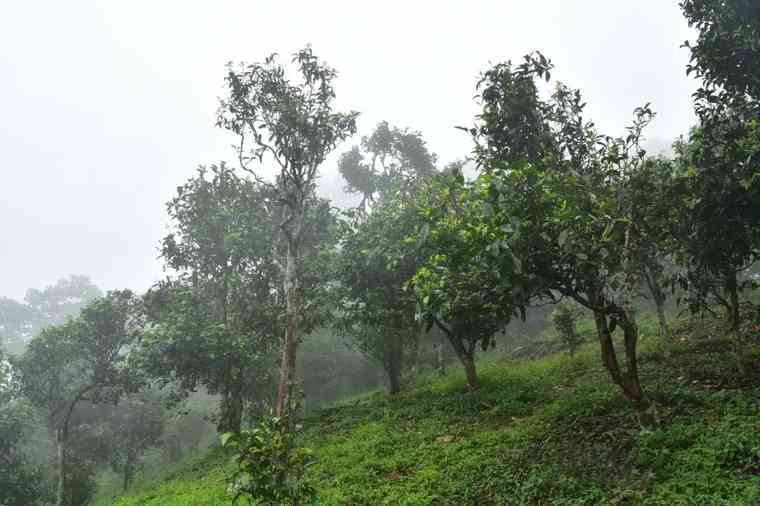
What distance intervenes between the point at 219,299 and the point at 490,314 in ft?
59.4

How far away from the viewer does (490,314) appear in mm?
10211

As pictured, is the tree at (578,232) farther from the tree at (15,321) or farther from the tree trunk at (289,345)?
the tree at (15,321)

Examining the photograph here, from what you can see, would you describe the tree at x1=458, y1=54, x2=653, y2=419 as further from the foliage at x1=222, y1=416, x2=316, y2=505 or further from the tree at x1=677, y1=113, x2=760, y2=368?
the foliage at x1=222, y1=416, x2=316, y2=505

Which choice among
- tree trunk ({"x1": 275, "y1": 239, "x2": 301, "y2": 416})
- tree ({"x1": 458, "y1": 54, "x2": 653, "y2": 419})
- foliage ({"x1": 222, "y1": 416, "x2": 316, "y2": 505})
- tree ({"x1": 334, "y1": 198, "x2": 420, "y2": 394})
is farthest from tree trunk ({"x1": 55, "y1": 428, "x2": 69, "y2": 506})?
tree ({"x1": 458, "y1": 54, "x2": 653, "y2": 419})

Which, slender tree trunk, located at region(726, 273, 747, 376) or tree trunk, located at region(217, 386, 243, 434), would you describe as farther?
tree trunk, located at region(217, 386, 243, 434)

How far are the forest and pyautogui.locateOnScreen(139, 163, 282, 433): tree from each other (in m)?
0.11

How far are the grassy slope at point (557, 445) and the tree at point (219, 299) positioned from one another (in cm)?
498

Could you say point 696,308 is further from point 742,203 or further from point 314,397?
point 314,397

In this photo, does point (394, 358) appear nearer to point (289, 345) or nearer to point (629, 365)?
point (289, 345)

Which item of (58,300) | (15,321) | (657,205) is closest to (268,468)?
(657,205)

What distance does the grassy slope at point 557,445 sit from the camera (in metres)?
6.95

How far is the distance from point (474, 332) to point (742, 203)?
8149 millimetres

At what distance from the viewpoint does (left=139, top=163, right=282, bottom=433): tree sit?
19297 millimetres

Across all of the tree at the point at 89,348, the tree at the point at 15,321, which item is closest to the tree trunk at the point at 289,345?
the tree at the point at 89,348
